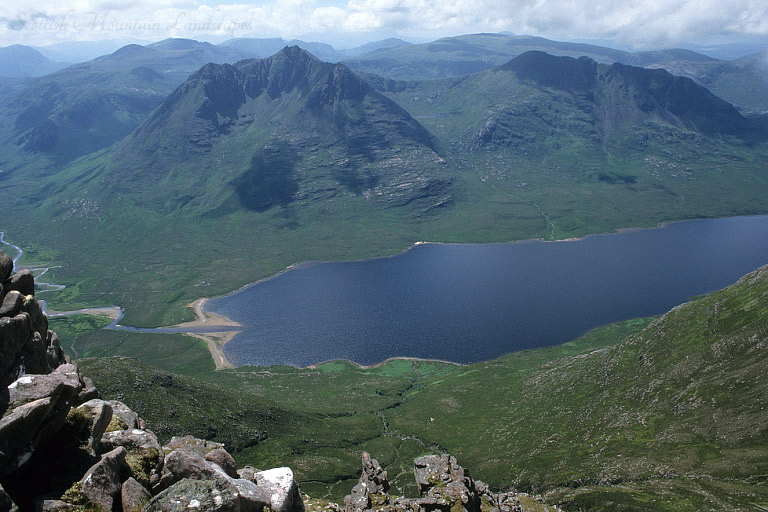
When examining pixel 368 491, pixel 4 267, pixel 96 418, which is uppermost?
pixel 4 267

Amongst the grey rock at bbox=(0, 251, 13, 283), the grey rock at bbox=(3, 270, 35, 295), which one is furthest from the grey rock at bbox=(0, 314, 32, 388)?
the grey rock at bbox=(0, 251, 13, 283)

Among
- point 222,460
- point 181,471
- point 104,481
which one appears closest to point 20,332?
point 104,481

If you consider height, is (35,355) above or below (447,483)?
above

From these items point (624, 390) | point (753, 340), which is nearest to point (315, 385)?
point (624, 390)

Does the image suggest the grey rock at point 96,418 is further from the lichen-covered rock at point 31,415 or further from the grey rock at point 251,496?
the grey rock at point 251,496

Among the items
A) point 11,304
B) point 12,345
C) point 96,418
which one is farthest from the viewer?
point 11,304

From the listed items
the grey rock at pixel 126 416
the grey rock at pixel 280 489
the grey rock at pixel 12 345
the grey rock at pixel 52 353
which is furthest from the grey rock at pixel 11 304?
the grey rock at pixel 280 489

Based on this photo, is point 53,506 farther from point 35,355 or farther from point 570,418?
point 570,418
